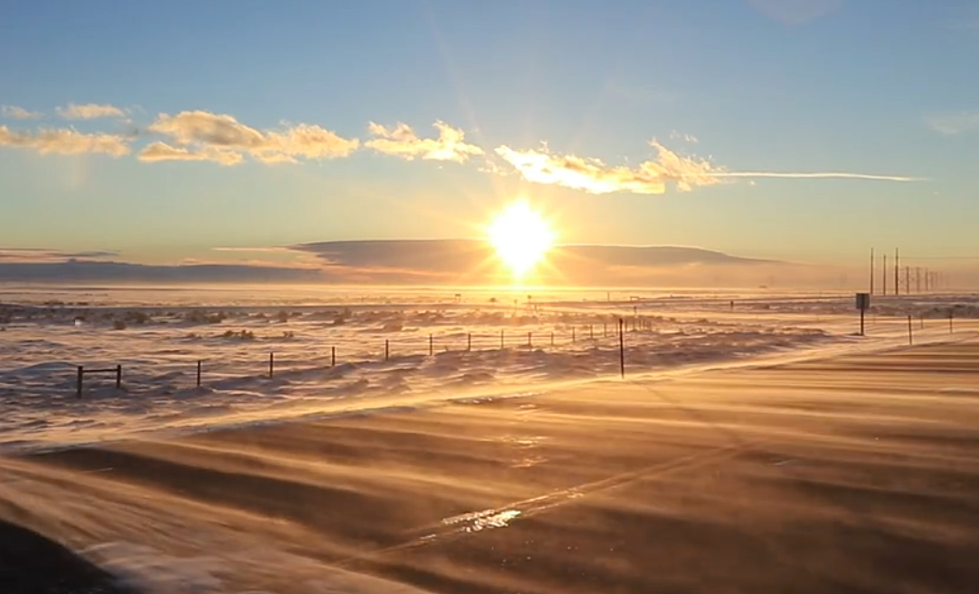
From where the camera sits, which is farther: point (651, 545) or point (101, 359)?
point (101, 359)

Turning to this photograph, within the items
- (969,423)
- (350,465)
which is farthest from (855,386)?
(350,465)

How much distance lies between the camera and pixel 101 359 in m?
36.6

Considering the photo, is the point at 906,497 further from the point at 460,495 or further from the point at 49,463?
the point at 49,463

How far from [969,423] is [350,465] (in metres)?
10.3

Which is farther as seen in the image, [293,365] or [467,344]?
[467,344]

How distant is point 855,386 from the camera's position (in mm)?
23719

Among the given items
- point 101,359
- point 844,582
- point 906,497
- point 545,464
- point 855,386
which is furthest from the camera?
point 101,359

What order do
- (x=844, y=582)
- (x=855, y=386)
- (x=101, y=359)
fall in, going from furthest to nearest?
(x=101, y=359)
(x=855, y=386)
(x=844, y=582)

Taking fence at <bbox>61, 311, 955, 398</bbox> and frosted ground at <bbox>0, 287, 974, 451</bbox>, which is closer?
frosted ground at <bbox>0, 287, 974, 451</bbox>

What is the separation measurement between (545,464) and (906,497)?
4.53 meters

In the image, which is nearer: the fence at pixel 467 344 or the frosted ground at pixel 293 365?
the frosted ground at pixel 293 365

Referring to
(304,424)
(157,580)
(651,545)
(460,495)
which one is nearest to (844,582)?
(651,545)

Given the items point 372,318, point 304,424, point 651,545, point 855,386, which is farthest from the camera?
point 372,318

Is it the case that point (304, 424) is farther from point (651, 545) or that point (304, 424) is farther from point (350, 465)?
point (651, 545)
